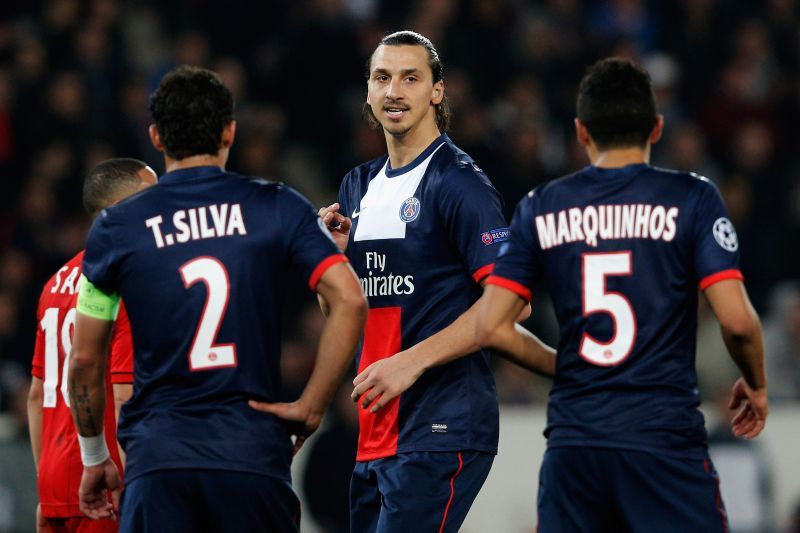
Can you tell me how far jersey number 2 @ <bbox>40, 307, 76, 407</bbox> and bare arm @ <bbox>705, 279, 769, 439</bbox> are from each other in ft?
9.00

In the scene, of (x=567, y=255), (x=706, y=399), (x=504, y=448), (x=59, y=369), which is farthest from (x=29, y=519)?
(x=567, y=255)

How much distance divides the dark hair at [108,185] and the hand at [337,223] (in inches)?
33.5

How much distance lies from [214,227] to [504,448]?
245 inches

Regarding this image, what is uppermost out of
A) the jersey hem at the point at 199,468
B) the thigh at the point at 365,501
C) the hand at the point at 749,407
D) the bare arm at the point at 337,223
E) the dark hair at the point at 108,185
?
the dark hair at the point at 108,185

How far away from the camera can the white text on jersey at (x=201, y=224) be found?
185 inches

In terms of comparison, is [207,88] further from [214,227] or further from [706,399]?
[706,399]

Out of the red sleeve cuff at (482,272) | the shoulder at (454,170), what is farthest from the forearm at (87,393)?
the shoulder at (454,170)

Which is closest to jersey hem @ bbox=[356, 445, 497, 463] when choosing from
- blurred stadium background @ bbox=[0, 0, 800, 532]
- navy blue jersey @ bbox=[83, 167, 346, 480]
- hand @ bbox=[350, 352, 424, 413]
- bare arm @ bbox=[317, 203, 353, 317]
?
hand @ bbox=[350, 352, 424, 413]

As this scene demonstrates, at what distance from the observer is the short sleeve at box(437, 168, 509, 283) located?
5453mm

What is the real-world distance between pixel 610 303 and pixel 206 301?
139 centimetres

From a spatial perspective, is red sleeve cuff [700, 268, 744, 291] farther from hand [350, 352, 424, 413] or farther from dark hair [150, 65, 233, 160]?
dark hair [150, 65, 233, 160]

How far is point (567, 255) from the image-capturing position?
4.74 m

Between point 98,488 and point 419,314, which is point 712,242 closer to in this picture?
point 419,314

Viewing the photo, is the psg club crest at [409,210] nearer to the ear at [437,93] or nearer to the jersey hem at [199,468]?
the ear at [437,93]
